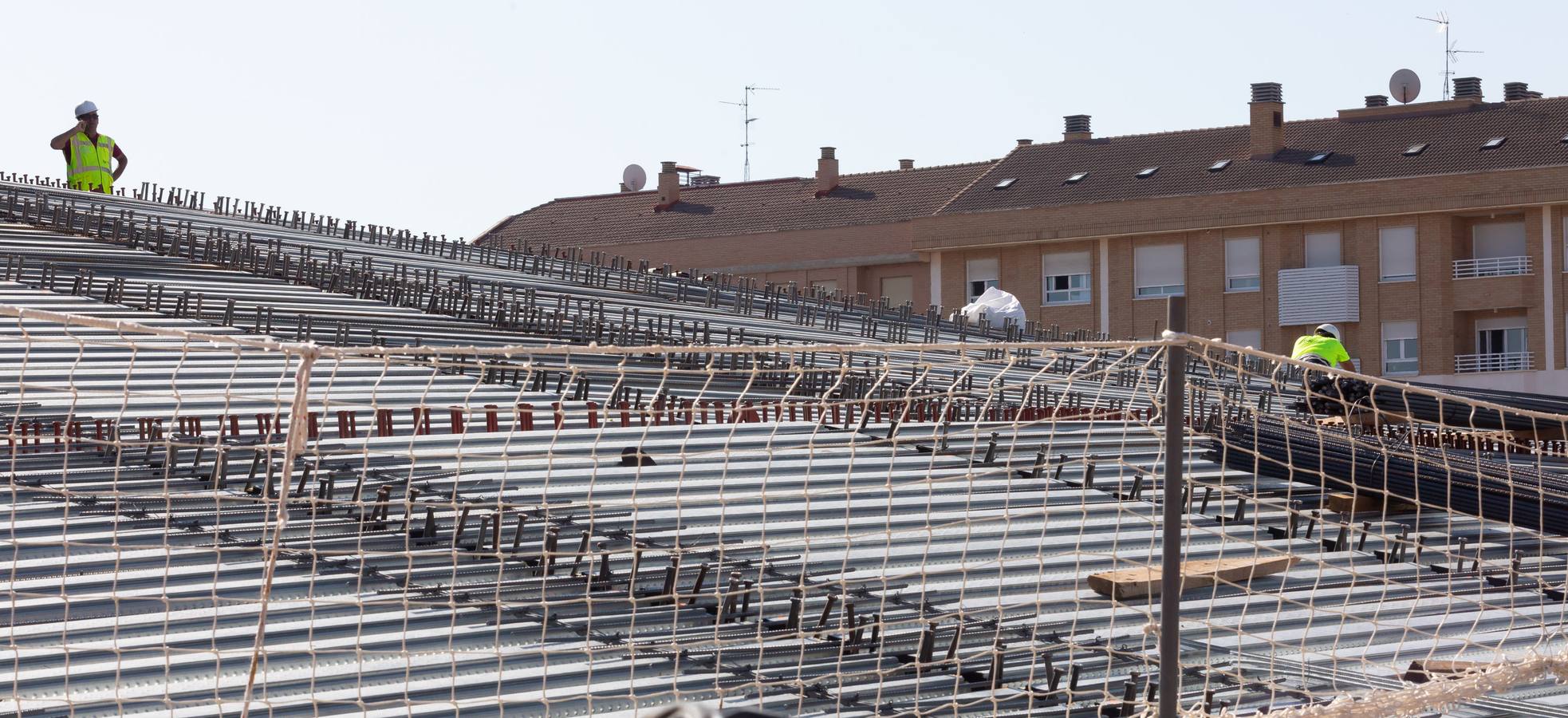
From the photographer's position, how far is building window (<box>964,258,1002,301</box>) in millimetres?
52000

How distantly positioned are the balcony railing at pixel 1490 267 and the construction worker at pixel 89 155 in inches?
1350

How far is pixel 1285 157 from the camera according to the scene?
48750 millimetres

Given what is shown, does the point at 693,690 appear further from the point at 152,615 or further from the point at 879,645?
the point at 152,615

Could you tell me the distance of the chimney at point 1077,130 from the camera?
5356 cm

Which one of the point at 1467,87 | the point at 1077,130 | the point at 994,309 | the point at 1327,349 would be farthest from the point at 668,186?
the point at 1327,349

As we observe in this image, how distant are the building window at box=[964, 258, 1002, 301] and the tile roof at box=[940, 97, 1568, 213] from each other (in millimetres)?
1513

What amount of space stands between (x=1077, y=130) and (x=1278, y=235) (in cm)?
794

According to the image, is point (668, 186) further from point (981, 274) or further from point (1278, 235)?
point (1278, 235)

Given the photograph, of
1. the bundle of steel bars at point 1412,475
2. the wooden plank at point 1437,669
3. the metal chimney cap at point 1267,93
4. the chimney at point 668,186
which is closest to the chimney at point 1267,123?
the metal chimney cap at point 1267,93

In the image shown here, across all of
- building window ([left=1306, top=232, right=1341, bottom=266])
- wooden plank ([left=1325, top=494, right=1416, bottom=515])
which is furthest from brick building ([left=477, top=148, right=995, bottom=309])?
wooden plank ([left=1325, top=494, right=1416, bottom=515])

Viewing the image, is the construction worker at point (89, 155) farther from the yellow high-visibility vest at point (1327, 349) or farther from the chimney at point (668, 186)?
the chimney at point (668, 186)

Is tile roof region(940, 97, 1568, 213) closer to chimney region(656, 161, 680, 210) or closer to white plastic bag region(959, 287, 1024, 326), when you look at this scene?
chimney region(656, 161, 680, 210)

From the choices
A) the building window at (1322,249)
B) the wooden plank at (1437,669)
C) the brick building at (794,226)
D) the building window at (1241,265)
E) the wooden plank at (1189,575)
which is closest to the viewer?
the wooden plank at (1437,669)

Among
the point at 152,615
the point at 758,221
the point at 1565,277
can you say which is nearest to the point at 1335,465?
the point at 152,615
